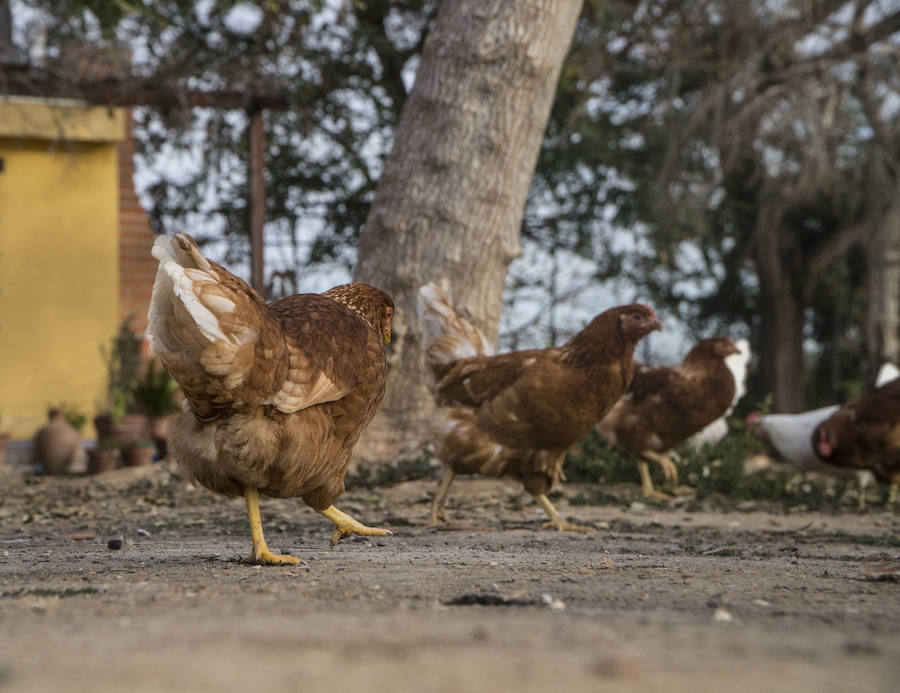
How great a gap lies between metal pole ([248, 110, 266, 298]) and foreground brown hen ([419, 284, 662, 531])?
509 cm

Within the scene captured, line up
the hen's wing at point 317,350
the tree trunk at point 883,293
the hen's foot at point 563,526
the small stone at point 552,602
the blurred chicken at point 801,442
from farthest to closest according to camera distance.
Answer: the tree trunk at point 883,293, the blurred chicken at point 801,442, the hen's foot at point 563,526, the hen's wing at point 317,350, the small stone at point 552,602

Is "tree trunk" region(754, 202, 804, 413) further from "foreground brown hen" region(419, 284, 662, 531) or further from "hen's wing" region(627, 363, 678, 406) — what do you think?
"foreground brown hen" region(419, 284, 662, 531)

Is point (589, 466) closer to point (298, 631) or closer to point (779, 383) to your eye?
point (298, 631)

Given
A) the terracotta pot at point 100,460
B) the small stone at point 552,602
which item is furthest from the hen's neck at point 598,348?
the terracotta pot at point 100,460

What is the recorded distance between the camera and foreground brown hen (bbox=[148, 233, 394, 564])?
2879 millimetres

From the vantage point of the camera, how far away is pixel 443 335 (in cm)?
567

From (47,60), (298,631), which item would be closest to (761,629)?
(298,631)

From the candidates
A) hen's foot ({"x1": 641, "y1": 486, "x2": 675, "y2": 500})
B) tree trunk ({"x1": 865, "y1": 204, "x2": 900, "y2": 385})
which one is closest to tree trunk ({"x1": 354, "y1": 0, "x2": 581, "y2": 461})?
hen's foot ({"x1": 641, "y1": 486, "x2": 675, "y2": 500})

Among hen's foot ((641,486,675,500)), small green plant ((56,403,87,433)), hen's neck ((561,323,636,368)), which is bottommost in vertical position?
hen's foot ((641,486,675,500))

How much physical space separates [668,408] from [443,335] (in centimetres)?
218

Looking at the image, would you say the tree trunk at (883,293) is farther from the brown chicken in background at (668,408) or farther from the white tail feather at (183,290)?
the white tail feather at (183,290)

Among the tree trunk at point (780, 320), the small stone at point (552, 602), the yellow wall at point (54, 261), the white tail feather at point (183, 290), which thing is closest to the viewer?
the small stone at point (552, 602)

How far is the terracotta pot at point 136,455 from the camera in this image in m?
8.80

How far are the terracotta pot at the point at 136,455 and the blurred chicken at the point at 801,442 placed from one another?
5618 mm
